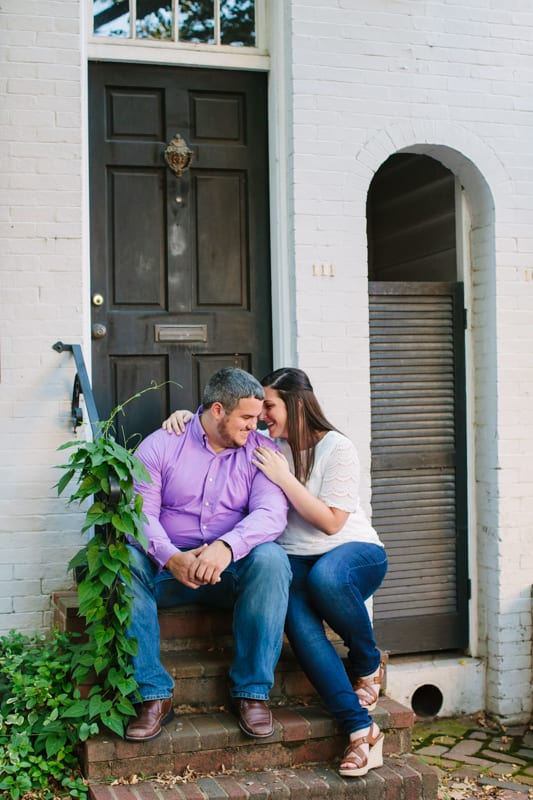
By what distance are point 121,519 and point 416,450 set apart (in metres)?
2.19

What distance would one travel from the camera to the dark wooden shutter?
4992mm

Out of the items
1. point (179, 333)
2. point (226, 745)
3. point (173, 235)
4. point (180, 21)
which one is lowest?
point (226, 745)

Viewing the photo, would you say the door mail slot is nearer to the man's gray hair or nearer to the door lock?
the door lock

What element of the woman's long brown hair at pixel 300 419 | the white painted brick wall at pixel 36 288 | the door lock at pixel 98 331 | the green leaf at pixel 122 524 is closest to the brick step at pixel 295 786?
the green leaf at pixel 122 524

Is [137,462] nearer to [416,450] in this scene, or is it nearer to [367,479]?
[367,479]

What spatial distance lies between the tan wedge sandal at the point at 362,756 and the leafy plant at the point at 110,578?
797 millimetres

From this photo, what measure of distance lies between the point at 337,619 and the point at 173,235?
7.07ft

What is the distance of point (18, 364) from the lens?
426cm

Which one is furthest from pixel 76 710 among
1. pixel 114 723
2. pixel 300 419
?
pixel 300 419

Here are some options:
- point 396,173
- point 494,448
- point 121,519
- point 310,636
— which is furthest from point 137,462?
point 396,173

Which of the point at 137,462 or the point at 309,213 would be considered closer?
the point at 137,462

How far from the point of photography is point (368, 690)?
3664 mm

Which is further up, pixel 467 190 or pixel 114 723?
pixel 467 190

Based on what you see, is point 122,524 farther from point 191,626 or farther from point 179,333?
point 179,333
